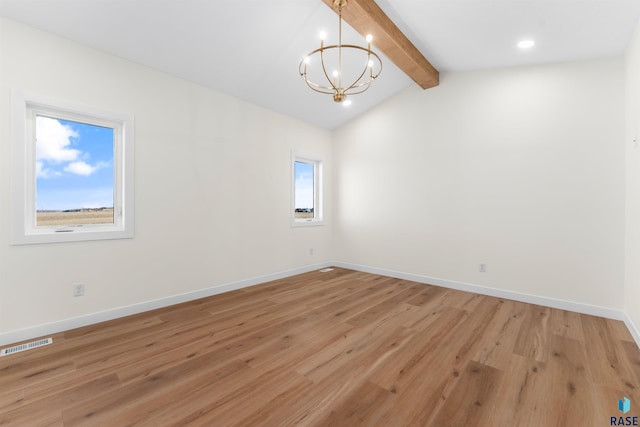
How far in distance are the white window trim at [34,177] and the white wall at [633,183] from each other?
4.90 meters

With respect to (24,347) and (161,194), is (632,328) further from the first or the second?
(24,347)

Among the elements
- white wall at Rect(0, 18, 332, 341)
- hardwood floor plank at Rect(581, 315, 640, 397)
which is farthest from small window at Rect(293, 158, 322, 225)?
hardwood floor plank at Rect(581, 315, 640, 397)

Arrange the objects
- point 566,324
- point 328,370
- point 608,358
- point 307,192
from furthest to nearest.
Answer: point 307,192, point 566,324, point 608,358, point 328,370

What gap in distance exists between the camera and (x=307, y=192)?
213 inches

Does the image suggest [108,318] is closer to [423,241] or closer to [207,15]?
[207,15]

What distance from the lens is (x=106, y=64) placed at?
2.82 metres

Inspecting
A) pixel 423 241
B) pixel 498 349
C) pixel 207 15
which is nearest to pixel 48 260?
pixel 207 15

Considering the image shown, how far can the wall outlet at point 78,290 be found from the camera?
2.67m

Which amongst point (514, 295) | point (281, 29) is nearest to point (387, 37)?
point (281, 29)

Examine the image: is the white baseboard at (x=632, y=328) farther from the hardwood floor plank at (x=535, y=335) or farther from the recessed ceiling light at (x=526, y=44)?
the recessed ceiling light at (x=526, y=44)

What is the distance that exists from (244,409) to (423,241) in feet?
11.6

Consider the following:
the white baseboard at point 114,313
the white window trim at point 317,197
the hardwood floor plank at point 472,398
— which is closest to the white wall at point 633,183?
the hardwood floor plank at point 472,398

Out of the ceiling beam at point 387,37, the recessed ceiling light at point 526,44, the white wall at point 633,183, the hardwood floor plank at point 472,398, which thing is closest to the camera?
the hardwood floor plank at point 472,398

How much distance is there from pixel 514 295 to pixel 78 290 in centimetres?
493
